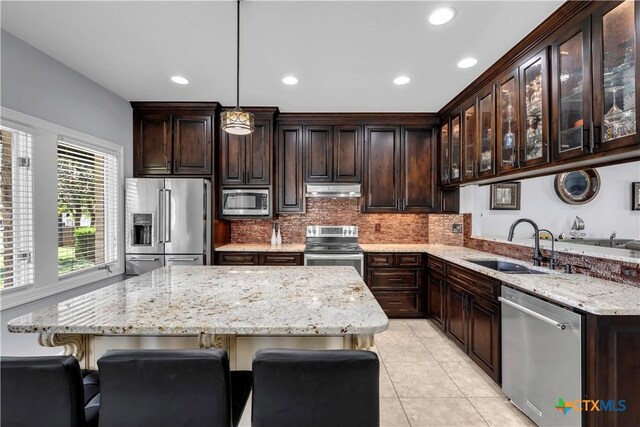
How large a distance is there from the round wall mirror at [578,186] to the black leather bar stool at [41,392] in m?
4.58

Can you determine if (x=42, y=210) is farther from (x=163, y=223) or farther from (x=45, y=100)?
(x=163, y=223)

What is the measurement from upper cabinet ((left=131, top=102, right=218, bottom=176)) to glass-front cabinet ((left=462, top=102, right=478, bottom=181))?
117 inches

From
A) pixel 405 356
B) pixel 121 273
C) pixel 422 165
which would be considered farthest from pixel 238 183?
pixel 405 356

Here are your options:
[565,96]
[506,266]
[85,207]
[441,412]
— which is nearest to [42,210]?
[85,207]

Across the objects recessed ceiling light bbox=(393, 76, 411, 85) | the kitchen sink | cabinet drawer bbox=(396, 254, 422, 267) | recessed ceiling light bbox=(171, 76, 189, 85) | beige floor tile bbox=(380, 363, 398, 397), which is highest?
recessed ceiling light bbox=(171, 76, 189, 85)

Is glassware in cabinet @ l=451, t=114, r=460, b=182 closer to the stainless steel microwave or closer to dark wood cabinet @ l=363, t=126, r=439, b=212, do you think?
dark wood cabinet @ l=363, t=126, r=439, b=212

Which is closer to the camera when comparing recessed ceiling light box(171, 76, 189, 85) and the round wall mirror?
recessed ceiling light box(171, 76, 189, 85)

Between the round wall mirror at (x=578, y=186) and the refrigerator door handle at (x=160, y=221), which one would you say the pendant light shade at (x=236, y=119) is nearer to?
the refrigerator door handle at (x=160, y=221)

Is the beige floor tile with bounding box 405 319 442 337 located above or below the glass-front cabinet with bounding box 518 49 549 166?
below

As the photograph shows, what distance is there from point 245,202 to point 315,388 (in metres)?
3.05

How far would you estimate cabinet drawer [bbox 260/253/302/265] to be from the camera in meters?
3.59

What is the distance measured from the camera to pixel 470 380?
2375 mm

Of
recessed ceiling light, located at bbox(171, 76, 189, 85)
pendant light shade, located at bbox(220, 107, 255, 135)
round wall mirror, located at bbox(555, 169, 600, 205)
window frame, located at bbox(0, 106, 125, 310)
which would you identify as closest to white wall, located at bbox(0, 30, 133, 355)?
window frame, located at bbox(0, 106, 125, 310)

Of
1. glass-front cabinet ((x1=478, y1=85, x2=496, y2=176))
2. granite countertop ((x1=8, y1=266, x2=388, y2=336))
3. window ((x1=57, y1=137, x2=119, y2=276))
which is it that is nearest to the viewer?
granite countertop ((x1=8, y1=266, x2=388, y2=336))
